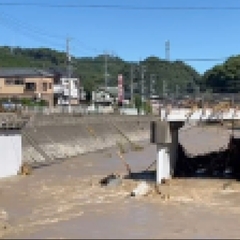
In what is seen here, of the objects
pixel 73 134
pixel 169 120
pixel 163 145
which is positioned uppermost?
pixel 169 120

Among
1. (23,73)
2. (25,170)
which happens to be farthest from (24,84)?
(25,170)

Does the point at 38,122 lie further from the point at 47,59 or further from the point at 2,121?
the point at 47,59

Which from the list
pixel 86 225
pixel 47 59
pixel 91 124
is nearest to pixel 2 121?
pixel 86 225

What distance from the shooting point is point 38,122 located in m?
45.4

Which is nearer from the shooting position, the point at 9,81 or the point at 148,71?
the point at 9,81

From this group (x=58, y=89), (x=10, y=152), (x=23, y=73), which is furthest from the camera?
(x=58, y=89)

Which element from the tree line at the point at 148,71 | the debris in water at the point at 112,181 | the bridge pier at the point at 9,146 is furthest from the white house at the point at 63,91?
the debris in water at the point at 112,181

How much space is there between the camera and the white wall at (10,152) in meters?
31.2

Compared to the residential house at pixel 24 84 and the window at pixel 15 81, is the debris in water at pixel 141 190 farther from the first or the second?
the window at pixel 15 81

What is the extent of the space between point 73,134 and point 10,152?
18.7 m

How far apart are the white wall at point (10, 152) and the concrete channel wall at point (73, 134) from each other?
4.18 meters

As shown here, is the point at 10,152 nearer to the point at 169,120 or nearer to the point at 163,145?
the point at 163,145

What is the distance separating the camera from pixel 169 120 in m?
26.6

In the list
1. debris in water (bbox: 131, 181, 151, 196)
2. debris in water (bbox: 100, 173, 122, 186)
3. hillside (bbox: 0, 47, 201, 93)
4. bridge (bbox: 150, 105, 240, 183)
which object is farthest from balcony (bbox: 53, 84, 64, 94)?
debris in water (bbox: 131, 181, 151, 196)
